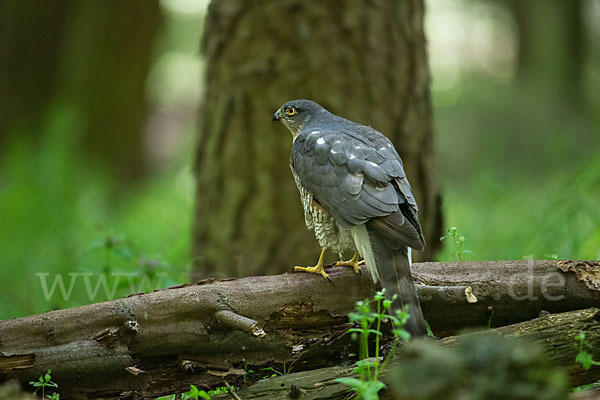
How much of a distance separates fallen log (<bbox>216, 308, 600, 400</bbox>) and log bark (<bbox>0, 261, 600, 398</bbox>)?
0.23 m

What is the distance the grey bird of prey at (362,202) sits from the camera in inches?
102

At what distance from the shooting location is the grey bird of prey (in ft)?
8.52

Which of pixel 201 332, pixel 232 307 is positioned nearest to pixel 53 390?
pixel 201 332

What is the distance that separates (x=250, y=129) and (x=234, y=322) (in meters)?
2.61

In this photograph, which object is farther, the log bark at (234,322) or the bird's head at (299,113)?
the bird's head at (299,113)

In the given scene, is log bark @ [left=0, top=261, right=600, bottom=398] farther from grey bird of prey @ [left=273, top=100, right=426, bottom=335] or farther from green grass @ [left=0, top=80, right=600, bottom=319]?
green grass @ [left=0, top=80, right=600, bottom=319]

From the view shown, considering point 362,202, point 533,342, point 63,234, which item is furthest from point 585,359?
point 63,234

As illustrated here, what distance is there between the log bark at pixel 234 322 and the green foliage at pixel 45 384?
0.03 meters

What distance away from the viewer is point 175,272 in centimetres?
463

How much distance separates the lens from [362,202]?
2.86m

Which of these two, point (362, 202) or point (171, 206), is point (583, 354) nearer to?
point (362, 202)

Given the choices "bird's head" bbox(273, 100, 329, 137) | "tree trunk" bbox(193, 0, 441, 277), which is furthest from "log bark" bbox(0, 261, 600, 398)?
"tree trunk" bbox(193, 0, 441, 277)

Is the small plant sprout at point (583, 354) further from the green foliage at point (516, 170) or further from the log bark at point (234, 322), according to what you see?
the green foliage at point (516, 170)

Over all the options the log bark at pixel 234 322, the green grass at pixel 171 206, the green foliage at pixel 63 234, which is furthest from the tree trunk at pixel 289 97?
the log bark at pixel 234 322
